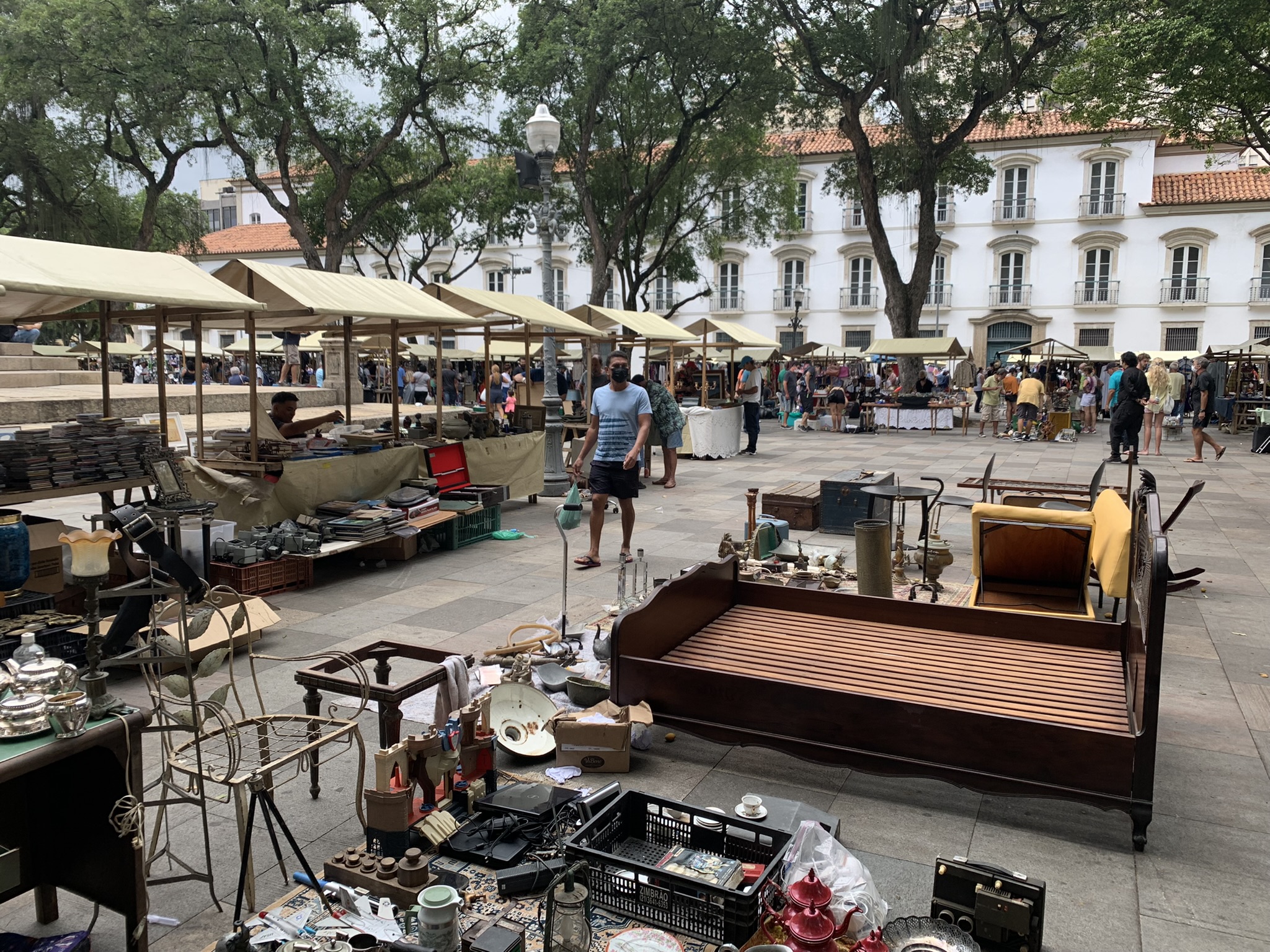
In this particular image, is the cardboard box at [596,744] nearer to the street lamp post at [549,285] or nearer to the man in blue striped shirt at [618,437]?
the man in blue striped shirt at [618,437]

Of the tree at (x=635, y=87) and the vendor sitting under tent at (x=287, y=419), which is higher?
the tree at (x=635, y=87)

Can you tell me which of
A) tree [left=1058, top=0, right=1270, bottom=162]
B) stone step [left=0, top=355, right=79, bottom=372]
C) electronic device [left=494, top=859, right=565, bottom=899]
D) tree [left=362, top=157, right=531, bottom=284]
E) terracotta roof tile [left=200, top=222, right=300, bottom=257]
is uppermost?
terracotta roof tile [left=200, top=222, right=300, bottom=257]

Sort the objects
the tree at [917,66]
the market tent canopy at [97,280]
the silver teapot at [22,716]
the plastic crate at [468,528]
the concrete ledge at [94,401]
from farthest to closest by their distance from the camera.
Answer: the tree at [917,66] < the concrete ledge at [94,401] < the plastic crate at [468,528] < the market tent canopy at [97,280] < the silver teapot at [22,716]

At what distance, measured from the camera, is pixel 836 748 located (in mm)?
3885

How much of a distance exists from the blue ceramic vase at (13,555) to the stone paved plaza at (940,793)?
3.34 feet

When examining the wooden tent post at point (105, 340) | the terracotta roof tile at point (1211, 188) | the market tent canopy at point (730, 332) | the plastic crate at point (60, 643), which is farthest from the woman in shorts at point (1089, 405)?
the plastic crate at point (60, 643)

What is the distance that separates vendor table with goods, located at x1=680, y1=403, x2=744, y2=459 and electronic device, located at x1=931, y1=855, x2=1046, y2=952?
14204 mm

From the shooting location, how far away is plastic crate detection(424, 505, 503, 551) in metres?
9.05


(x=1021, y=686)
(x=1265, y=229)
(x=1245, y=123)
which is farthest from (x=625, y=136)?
(x=1265, y=229)

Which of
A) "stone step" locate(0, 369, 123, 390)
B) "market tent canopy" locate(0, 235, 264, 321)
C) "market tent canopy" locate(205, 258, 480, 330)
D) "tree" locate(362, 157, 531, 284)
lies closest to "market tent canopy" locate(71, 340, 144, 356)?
"stone step" locate(0, 369, 123, 390)

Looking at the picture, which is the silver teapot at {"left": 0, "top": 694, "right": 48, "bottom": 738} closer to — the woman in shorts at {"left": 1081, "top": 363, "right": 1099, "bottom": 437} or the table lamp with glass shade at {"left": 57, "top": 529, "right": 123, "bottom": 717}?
the table lamp with glass shade at {"left": 57, "top": 529, "right": 123, "bottom": 717}

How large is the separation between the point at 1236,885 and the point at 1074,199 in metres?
43.3

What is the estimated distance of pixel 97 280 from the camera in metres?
6.68

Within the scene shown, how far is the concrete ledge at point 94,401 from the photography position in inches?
604
